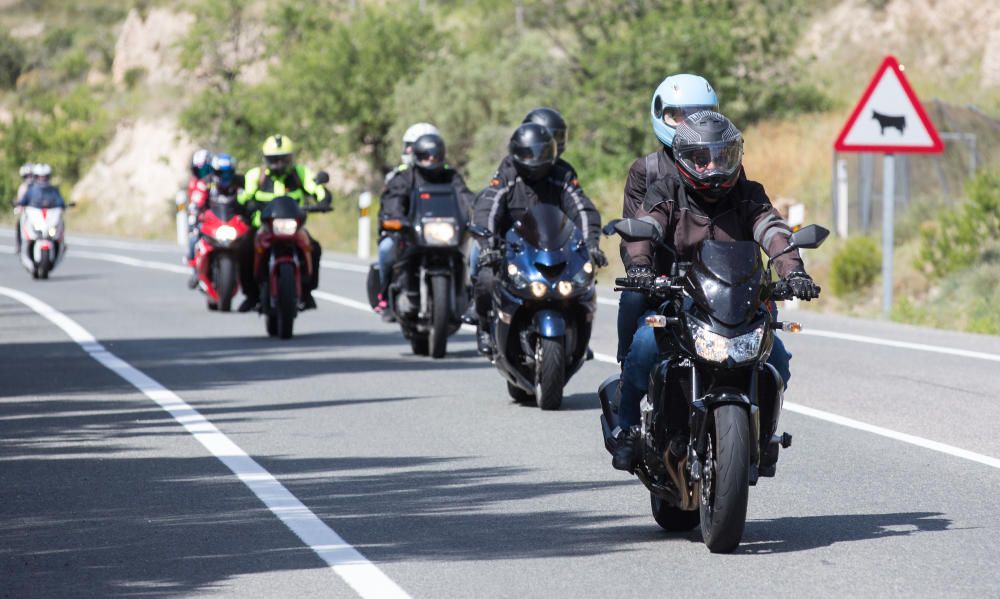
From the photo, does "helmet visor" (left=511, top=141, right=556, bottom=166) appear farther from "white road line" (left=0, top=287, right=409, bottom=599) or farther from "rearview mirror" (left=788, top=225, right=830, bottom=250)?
"rearview mirror" (left=788, top=225, right=830, bottom=250)

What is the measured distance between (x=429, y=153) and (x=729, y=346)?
31.8 feet

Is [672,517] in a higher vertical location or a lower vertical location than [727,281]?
lower

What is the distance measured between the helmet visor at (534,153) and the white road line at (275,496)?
8.98 feet

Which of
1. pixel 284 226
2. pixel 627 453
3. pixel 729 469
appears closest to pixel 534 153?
pixel 627 453

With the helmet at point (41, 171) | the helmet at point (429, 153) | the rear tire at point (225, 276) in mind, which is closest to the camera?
the helmet at point (429, 153)

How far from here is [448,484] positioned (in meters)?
9.55

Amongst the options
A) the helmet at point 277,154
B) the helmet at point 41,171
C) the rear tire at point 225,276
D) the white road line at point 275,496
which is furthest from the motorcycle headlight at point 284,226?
the helmet at point 41,171

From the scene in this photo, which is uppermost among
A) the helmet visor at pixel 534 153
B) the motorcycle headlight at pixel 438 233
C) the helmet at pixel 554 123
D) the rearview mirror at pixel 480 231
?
the helmet at pixel 554 123

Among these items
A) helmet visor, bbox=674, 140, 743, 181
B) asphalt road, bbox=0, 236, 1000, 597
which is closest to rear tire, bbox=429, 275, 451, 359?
asphalt road, bbox=0, 236, 1000, 597

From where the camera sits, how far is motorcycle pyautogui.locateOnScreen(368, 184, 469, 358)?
16469 mm

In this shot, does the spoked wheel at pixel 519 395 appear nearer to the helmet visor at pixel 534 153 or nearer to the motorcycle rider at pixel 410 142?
the helmet visor at pixel 534 153

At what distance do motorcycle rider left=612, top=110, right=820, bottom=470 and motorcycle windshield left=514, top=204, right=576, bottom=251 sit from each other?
4.37 meters

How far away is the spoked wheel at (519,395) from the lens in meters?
13.1

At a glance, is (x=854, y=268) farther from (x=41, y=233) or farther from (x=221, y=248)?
(x=41, y=233)
